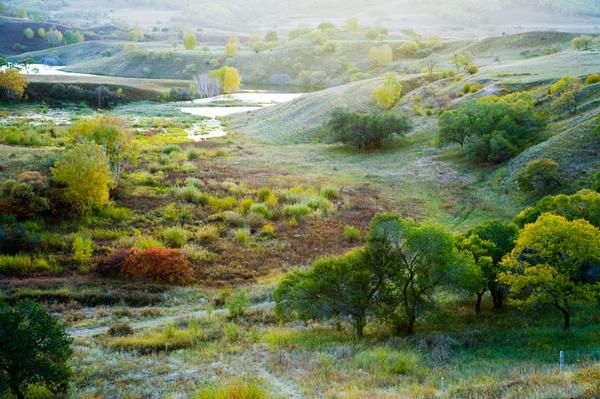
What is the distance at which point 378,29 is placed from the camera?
188 m

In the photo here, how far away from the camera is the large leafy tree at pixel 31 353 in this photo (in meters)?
12.9

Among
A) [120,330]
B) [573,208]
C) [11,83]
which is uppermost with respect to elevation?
[11,83]

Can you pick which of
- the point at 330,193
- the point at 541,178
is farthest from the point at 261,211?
the point at 541,178

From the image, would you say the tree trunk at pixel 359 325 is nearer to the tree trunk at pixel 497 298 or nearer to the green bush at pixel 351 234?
the tree trunk at pixel 497 298

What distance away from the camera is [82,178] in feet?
105

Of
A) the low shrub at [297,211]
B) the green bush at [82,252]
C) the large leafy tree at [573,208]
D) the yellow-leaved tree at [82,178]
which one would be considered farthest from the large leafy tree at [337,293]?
the yellow-leaved tree at [82,178]

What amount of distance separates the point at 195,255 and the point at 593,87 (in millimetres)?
42296

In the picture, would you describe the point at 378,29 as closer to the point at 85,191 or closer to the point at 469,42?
the point at 469,42

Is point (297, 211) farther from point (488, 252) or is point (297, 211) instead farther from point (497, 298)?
point (497, 298)

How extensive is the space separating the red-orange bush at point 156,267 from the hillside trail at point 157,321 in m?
4.49

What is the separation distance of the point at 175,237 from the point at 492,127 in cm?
3207

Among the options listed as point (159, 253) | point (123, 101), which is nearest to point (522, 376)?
point (159, 253)

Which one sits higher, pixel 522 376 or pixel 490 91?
pixel 490 91

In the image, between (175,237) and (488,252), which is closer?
(488,252)
